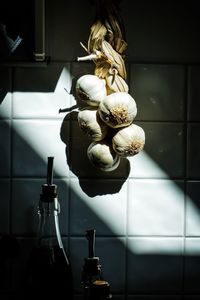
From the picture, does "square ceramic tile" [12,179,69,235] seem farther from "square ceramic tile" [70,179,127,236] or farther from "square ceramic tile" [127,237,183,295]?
"square ceramic tile" [127,237,183,295]

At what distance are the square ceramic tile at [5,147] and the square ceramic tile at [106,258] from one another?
8.0 inches

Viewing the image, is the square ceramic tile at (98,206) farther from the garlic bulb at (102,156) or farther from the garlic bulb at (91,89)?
the garlic bulb at (91,89)

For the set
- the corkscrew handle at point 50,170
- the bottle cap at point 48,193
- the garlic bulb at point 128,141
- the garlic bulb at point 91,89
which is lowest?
the bottle cap at point 48,193

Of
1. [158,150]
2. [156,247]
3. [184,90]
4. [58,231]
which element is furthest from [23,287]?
[184,90]

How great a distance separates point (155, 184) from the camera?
1122 mm

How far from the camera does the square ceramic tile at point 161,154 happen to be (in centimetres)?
112

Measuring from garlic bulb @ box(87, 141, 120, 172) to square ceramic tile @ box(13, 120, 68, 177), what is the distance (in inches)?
3.8

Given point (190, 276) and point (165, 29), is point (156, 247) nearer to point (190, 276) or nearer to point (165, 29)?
point (190, 276)

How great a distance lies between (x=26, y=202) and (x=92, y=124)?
0.77 ft

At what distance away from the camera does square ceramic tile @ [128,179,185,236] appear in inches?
44.1

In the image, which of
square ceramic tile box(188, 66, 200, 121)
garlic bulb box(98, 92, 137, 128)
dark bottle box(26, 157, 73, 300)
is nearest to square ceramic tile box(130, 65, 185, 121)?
square ceramic tile box(188, 66, 200, 121)

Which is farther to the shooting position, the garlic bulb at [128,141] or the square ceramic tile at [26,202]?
the square ceramic tile at [26,202]

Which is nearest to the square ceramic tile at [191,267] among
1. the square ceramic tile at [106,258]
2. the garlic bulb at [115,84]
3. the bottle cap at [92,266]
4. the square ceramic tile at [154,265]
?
the square ceramic tile at [154,265]

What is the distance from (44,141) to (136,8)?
335mm
